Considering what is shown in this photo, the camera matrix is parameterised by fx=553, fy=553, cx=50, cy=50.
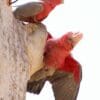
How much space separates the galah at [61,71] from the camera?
4.46 meters

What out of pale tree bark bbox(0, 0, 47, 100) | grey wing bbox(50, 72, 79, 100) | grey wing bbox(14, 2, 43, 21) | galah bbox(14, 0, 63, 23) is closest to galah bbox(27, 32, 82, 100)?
grey wing bbox(50, 72, 79, 100)

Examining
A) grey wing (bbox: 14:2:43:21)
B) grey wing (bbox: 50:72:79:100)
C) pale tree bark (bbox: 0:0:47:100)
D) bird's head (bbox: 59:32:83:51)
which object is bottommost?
grey wing (bbox: 50:72:79:100)

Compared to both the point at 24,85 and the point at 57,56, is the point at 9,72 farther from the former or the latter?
the point at 57,56

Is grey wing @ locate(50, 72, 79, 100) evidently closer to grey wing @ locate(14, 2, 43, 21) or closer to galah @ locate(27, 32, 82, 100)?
galah @ locate(27, 32, 82, 100)

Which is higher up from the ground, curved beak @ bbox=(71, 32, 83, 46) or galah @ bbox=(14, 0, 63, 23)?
galah @ bbox=(14, 0, 63, 23)

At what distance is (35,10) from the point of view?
164 inches

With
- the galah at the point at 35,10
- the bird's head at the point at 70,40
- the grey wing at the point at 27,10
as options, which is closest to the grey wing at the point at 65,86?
the bird's head at the point at 70,40

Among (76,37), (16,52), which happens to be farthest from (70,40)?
(16,52)

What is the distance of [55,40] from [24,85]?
1.98 ft

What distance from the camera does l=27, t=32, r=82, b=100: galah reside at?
446 centimetres

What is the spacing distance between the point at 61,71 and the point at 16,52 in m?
0.80

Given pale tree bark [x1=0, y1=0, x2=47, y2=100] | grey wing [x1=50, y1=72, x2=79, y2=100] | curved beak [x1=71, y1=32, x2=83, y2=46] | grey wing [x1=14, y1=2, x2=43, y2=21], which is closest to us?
pale tree bark [x1=0, y1=0, x2=47, y2=100]

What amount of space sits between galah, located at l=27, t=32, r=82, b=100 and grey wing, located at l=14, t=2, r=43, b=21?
1.22ft

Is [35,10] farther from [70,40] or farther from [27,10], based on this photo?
[70,40]
